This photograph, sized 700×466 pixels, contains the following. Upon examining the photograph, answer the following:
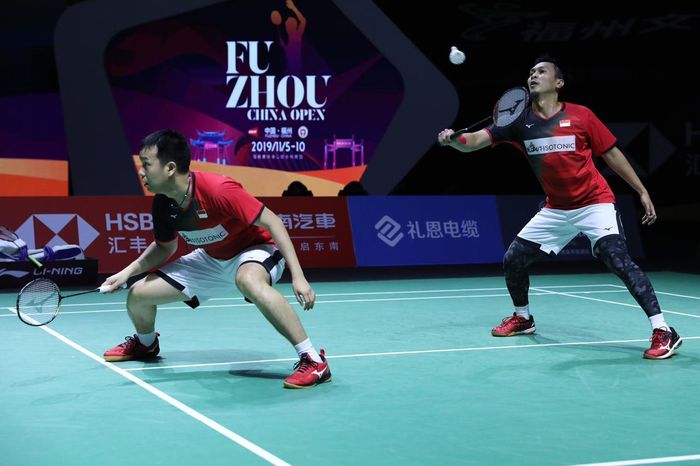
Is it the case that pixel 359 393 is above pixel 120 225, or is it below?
below

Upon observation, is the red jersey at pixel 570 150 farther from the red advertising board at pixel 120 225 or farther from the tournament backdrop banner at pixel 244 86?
the tournament backdrop banner at pixel 244 86

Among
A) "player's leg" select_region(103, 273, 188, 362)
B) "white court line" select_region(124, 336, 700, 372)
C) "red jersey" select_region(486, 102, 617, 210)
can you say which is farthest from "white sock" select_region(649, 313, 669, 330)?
"player's leg" select_region(103, 273, 188, 362)

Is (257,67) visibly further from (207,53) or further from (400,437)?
(400,437)

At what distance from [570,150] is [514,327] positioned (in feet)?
4.22

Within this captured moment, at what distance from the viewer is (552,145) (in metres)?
5.98

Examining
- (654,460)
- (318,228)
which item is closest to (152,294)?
(654,460)

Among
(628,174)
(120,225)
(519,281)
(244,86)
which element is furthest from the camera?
(244,86)

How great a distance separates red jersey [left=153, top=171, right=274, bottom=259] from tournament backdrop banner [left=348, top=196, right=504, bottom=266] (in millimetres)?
5909

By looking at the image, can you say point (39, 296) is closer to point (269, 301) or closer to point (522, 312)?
point (269, 301)

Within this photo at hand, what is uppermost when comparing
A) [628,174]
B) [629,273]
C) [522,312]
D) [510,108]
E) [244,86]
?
[244,86]

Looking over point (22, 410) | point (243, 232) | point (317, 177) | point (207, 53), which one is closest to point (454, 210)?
point (317, 177)

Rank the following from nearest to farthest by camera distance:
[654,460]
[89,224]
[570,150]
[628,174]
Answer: [654,460], [628,174], [570,150], [89,224]

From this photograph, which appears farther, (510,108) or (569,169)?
(510,108)

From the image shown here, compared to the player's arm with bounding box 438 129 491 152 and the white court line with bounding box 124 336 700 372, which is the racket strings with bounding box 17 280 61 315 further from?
the player's arm with bounding box 438 129 491 152
